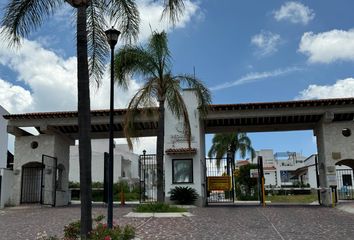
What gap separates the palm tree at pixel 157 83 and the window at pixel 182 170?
159 inches

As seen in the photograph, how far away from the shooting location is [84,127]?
9109 mm

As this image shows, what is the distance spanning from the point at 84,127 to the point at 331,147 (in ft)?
56.8

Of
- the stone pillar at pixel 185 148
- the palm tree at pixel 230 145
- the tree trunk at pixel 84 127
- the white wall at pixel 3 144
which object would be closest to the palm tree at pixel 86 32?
the tree trunk at pixel 84 127

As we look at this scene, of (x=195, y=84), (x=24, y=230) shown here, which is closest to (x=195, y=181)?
(x=195, y=84)

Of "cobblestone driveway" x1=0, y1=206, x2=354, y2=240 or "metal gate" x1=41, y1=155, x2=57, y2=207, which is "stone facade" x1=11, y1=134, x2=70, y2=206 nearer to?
"metal gate" x1=41, y1=155, x2=57, y2=207

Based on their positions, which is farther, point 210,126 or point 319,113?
point 210,126

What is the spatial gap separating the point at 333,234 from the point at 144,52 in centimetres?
1130

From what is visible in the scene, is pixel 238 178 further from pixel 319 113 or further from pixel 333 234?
pixel 333 234

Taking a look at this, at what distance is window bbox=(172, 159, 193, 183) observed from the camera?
2353 centimetres

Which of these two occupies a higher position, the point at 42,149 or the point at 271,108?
the point at 271,108

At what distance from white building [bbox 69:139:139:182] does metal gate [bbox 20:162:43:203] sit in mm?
26915

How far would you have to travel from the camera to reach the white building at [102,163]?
183ft

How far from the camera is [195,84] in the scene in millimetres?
19688

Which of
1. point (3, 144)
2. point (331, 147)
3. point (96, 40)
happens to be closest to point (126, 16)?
point (96, 40)
